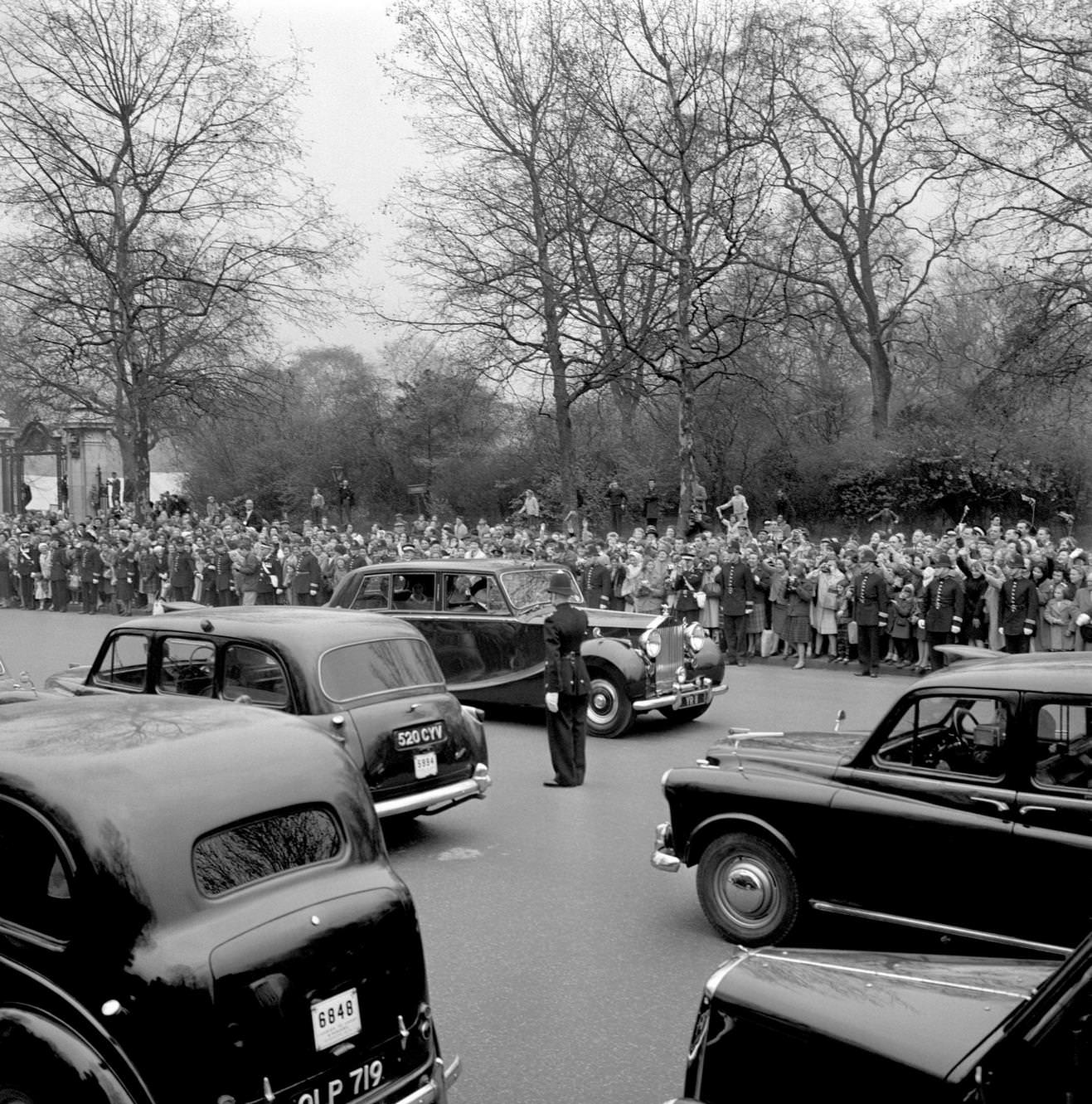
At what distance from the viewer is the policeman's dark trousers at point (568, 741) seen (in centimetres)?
984

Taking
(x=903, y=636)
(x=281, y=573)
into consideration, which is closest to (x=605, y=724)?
(x=903, y=636)

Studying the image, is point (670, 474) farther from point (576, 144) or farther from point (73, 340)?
point (73, 340)

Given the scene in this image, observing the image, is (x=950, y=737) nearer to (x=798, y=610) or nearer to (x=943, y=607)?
(x=943, y=607)

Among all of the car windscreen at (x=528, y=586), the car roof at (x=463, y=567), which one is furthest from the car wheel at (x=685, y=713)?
the car roof at (x=463, y=567)

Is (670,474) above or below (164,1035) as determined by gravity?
above

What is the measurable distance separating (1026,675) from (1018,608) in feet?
36.0

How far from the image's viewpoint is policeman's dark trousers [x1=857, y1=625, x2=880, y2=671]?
53.1ft

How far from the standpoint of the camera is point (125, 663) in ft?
28.8

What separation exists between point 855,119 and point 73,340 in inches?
941

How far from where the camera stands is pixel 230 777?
409 cm

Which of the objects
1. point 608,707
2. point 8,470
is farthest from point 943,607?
point 8,470

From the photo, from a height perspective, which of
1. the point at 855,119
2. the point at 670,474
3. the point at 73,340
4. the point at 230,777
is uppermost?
the point at 855,119

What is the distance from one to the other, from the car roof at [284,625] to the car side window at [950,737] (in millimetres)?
3907

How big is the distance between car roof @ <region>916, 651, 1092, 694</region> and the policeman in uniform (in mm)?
4120
